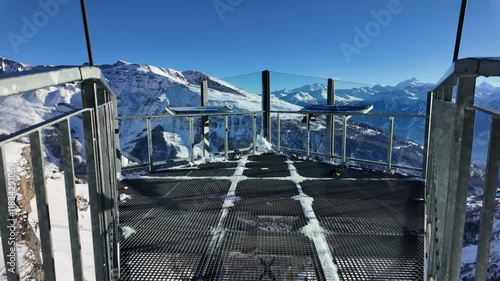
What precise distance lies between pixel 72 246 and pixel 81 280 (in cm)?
14

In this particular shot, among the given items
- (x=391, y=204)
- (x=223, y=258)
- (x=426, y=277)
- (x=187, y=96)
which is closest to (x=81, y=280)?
(x=223, y=258)

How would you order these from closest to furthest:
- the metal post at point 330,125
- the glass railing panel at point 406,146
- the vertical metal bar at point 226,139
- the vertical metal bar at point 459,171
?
1. the vertical metal bar at point 459,171
2. the glass railing panel at point 406,146
3. the metal post at point 330,125
4. the vertical metal bar at point 226,139

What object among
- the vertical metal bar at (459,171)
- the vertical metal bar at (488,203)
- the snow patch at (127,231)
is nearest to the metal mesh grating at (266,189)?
the snow patch at (127,231)

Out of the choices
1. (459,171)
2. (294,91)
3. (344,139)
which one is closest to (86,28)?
(459,171)

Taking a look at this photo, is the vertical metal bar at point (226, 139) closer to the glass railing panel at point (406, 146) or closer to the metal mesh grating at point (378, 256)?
the glass railing panel at point (406, 146)

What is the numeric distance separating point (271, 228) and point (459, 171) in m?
1.52

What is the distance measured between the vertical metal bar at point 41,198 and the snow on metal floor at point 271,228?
98cm

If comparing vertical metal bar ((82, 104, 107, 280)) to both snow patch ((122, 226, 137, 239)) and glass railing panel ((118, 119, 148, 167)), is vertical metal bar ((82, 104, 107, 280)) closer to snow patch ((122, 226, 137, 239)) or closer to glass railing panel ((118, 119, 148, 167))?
snow patch ((122, 226, 137, 239))

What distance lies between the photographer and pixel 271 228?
220cm

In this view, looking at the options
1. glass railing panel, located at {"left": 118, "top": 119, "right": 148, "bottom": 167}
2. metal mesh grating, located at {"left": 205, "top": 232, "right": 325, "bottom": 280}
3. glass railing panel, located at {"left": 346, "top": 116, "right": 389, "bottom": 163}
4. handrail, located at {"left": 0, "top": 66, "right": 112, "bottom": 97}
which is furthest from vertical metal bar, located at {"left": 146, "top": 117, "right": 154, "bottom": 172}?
handrail, located at {"left": 0, "top": 66, "right": 112, "bottom": 97}

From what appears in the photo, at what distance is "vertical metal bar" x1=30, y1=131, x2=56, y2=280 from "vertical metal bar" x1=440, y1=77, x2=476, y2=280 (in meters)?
1.17

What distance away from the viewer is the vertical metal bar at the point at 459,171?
87cm

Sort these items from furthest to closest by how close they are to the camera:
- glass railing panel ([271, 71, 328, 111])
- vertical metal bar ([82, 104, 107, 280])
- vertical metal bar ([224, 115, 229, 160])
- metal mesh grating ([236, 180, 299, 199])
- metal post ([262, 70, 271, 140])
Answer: metal post ([262, 70, 271, 140]), glass railing panel ([271, 71, 328, 111]), vertical metal bar ([224, 115, 229, 160]), metal mesh grating ([236, 180, 299, 199]), vertical metal bar ([82, 104, 107, 280])

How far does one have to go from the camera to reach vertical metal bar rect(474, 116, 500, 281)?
0.70 m
